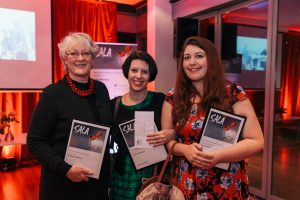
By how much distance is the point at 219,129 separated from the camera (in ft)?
4.43

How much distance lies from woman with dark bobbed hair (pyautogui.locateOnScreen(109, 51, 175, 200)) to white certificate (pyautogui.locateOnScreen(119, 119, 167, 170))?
0.16 feet

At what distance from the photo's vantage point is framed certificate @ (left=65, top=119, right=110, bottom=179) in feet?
4.76

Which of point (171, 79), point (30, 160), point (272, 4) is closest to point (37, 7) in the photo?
point (171, 79)

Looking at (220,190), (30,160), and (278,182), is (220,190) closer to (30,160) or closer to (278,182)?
(278,182)

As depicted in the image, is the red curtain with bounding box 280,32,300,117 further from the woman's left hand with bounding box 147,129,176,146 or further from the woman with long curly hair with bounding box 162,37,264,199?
the woman's left hand with bounding box 147,129,176,146

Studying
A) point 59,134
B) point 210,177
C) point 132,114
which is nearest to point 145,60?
point 132,114

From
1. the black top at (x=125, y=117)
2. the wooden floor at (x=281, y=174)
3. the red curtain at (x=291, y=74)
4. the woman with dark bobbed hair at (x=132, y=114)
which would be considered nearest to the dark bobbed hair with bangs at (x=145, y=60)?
the woman with dark bobbed hair at (x=132, y=114)

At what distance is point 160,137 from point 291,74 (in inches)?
101

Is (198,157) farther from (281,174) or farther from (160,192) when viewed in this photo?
(281,174)

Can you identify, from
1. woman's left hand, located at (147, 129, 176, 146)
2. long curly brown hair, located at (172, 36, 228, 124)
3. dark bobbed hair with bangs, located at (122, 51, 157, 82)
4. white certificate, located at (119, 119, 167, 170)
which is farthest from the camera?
dark bobbed hair with bangs, located at (122, 51, 157, 82)

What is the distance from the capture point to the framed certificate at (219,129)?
4.36ft

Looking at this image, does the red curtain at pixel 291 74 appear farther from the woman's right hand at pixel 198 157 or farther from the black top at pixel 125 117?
the woman's right hand at pixel 198 157

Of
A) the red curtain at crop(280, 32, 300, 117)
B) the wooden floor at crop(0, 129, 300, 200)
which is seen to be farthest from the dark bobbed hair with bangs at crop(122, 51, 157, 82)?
the wooden floor at crop(0, 129, 300, 200)

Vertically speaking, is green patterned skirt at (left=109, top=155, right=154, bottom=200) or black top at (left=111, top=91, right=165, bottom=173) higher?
black top at (left=111, top=91, right=165, bottom=173)
